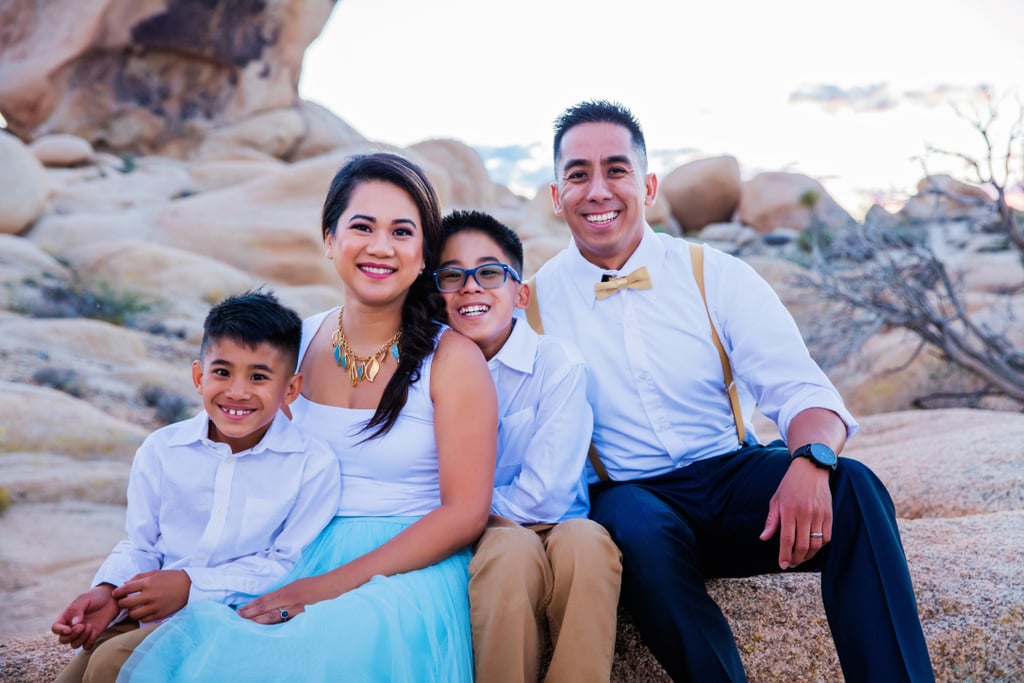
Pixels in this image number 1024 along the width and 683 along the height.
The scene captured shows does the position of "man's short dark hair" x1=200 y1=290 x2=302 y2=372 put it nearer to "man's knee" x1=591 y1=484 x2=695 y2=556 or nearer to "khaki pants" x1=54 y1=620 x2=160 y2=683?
"khaki pants" x1=54 y1=620 x2=160 y2=683

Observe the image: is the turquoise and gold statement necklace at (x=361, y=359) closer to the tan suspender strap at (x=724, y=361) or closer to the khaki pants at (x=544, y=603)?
the khaki pants at (x=544, y=603)

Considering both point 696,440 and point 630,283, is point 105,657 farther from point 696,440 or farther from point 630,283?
point 630,283

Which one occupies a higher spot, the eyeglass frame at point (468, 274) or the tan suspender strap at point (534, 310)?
the eyeglass frame at point (468, 274)

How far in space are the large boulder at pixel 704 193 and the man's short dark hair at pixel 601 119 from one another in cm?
2407

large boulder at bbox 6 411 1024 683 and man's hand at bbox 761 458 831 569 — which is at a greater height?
man's hand at bbox 761 458 831 569

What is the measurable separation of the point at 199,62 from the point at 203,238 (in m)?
14.9

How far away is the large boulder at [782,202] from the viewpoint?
26.1 meters

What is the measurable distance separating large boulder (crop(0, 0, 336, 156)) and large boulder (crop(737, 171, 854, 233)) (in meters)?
17.1

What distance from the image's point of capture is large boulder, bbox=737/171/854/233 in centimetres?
2611

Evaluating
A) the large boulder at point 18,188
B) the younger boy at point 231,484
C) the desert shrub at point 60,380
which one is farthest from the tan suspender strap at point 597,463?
the large boulder at point 18,188

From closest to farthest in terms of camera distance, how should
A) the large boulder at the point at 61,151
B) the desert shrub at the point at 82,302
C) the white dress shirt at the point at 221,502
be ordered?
the white dress shirt at the point at 221,502
the desert shrub at the point at 82,302
the large boulder at the point at 61,151

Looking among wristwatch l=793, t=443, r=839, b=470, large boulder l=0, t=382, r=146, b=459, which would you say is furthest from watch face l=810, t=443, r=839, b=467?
large boulder l=0, t=382, r=146, b=459

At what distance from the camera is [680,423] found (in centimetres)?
323

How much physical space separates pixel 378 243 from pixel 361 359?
415 millimetres
